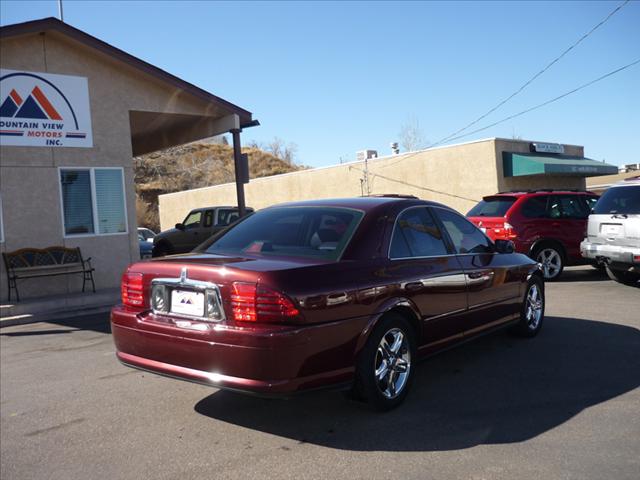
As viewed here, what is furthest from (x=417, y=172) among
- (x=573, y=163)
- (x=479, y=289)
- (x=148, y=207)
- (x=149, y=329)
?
(x=148, y=207)

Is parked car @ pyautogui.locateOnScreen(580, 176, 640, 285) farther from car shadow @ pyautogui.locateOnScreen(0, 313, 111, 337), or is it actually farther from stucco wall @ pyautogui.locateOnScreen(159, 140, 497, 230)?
stucco wall @ pyautogui.locateOnScreen(159, 140, 497, 230)

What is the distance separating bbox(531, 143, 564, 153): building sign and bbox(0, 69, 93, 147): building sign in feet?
56.5

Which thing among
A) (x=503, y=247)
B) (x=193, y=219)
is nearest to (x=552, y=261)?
(x=503, y=247)

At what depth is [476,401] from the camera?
15.1 feet

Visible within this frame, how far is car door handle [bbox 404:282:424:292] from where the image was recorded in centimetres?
455

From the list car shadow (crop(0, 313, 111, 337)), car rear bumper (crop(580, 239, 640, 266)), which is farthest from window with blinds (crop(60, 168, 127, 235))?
car rear bumper (crop(580, 239, 640, 266))

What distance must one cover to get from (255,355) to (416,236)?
1969mm

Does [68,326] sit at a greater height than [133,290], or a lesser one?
lesser

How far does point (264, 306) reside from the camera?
3.70 m

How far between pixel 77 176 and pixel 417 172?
15799mm

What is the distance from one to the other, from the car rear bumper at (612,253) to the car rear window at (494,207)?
1.54 meters

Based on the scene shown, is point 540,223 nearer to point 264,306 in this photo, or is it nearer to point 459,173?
point 264,306

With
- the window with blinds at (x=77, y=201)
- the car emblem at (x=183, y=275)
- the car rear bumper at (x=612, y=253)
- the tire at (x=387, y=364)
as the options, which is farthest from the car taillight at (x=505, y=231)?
the car emblem at (x=183, y=275)

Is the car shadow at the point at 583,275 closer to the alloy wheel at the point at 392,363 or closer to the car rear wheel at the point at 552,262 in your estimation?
the car rear wheel at the point at 552,262
